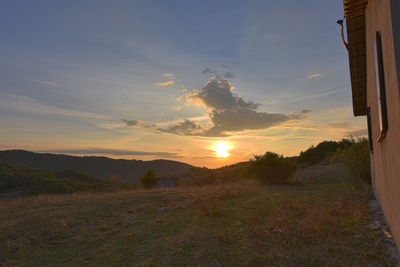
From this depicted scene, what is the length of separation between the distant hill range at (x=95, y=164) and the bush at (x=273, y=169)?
5020cm

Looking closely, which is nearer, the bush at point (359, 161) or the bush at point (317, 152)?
the bush at point (359, 161)

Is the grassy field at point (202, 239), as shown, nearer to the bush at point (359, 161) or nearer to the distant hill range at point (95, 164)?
the bush at point (359, 161)

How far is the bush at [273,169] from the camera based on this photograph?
20.5 m

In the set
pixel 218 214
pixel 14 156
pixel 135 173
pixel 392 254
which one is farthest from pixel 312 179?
pixel 14 156

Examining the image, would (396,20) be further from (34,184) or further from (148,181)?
(34,184)

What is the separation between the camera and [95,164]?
85.1 metres

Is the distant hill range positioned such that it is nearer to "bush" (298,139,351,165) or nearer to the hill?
the hill

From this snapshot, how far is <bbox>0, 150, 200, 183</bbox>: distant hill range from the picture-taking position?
74.6 metres

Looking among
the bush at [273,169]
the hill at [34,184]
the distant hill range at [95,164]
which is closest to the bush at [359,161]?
the bush at [273,169]

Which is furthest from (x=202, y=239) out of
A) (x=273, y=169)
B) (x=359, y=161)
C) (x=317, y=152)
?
(x=317, y=152)

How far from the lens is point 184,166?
315 feet

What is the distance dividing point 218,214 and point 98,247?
12.8 ft

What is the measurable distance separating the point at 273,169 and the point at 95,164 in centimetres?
7592

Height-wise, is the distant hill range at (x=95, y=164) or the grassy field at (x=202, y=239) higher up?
the distant hill range at (x=95, y=164)
